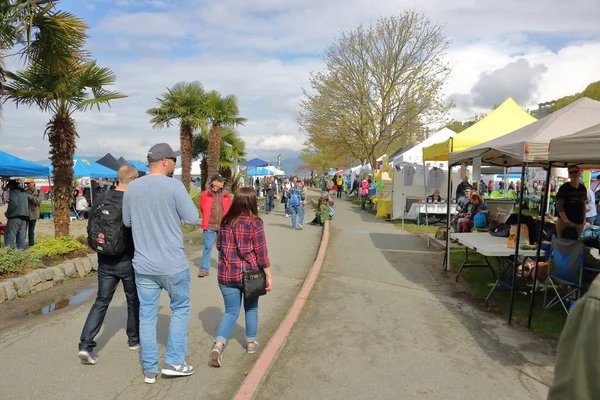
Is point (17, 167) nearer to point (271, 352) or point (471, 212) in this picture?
point (271, 352)

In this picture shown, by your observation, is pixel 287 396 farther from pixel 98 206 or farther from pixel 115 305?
pixel 115 305

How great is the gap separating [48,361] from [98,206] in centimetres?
164

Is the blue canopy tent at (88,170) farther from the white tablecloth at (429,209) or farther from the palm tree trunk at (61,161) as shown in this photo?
the white tablecloth at (429,209)

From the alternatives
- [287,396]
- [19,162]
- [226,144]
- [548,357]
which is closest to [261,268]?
[287,396]

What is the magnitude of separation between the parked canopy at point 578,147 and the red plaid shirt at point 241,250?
3261 millimetres

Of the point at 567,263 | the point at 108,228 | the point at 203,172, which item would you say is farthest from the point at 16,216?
the point at 203,172

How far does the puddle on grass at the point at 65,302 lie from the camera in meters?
5.92

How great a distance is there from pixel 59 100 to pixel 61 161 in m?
1.27

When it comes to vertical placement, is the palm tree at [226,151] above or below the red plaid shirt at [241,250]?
above

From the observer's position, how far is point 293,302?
620 centimetres

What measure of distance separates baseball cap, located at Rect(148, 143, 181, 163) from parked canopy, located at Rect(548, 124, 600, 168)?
396 centimetres

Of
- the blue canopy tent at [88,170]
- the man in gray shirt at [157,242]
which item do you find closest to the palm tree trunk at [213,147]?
the blue canopy tent at [88,170]

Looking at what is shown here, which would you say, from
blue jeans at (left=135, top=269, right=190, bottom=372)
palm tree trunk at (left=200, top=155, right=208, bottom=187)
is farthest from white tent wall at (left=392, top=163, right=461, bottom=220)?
blue jeans at (left=135, top=269, right=190, bottom=372)

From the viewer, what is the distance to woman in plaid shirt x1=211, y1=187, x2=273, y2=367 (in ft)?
12.8
